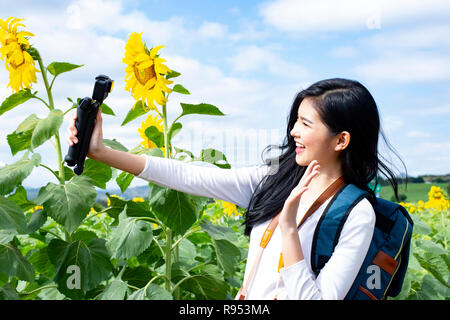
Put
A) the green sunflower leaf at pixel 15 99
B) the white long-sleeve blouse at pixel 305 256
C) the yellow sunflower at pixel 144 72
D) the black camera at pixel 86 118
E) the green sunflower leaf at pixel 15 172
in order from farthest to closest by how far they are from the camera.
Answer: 1. the green sunflower leaf at pixel 15 99
2. the green sunflower leaf at pixel 15 172
3. the yellow sunflower at pixel 144 72
4. the black camera at pixel 86 118
5. the white long-sleeve blouse at pixel 305 256

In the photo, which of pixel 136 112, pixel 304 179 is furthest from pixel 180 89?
pixel 304 179

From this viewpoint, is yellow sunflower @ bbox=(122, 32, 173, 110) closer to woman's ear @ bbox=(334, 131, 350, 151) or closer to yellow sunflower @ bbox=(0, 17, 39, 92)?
yellow sunflower @ bbox=(0, 17, 39, 92)

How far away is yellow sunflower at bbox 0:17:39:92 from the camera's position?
7.71 feet

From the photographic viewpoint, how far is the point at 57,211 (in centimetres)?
222

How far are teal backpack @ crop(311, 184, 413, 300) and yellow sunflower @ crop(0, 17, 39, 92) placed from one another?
151cm

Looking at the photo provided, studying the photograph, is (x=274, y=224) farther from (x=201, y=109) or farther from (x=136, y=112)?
(x=136, y=112)

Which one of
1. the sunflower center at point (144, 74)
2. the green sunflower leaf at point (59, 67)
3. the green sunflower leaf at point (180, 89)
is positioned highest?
the green sunflower leaf at point (59, 67)

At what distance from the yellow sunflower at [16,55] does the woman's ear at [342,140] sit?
1445 millimetres

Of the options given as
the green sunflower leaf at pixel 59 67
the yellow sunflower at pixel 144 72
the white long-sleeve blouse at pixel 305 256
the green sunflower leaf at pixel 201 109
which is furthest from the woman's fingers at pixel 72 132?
the green sunflower leaf at pixel 59 67

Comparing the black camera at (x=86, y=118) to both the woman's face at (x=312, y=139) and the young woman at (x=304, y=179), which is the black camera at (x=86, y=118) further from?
the woman's face at (x=312, y=139)

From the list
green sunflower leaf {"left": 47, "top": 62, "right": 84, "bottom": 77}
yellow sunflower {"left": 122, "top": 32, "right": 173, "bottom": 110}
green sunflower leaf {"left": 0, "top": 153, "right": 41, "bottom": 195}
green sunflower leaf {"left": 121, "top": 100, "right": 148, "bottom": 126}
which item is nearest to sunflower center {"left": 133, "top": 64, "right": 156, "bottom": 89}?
yellow sunflower {"left": 122, "top": 32, "right": 173, "bottom": 110}

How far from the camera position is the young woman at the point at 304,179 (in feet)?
4.82

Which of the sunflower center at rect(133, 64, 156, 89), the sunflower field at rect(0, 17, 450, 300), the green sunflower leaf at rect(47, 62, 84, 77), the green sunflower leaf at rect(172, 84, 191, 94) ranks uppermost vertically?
the green sunflower leaf at rect(47, 62, 84, 77)
